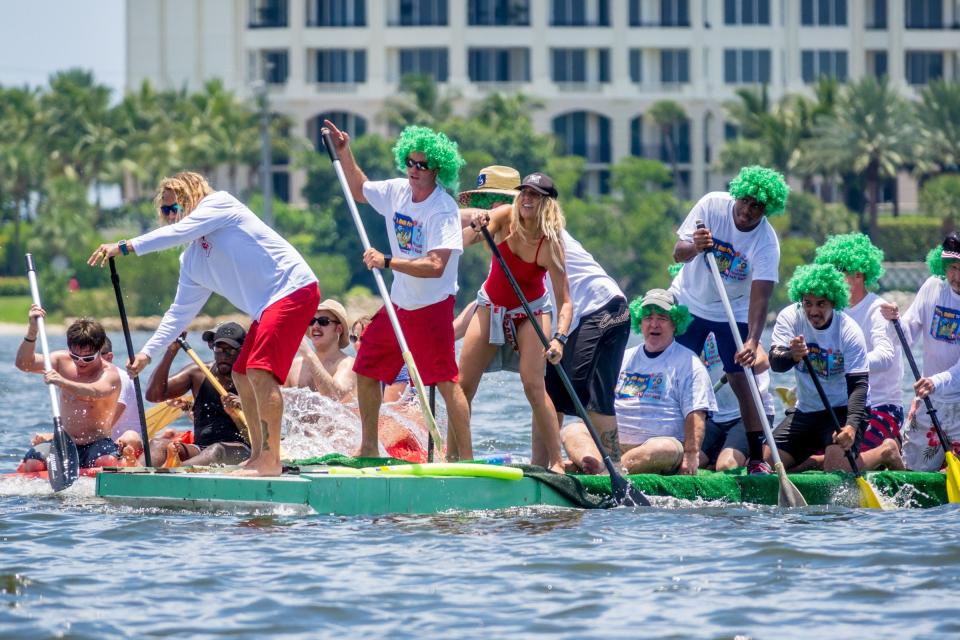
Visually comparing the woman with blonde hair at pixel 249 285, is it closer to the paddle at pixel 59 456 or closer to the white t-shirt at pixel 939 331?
the paddle at pixel 59 456

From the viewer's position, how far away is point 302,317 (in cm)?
991

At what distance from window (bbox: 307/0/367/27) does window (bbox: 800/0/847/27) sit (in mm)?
19060

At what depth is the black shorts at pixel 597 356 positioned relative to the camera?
1055cm

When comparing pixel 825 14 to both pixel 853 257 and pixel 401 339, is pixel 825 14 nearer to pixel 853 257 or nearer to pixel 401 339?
pixel 853 257

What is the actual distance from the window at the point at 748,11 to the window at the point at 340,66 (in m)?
15.8

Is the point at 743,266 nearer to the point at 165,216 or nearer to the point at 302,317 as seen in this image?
the point at 302,317

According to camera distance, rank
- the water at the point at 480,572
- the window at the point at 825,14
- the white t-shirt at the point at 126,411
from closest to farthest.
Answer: the water at the point at 480,572, the white t-shirt at the point at 126,411, the window at the point at 825,14

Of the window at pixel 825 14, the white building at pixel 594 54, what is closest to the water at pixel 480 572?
the white building at pixel 594 54

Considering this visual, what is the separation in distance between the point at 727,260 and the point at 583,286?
99cm

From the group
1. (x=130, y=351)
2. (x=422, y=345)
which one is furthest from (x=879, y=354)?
(x=130, y=351)

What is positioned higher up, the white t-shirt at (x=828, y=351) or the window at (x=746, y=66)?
the window at (x=746, y=66)

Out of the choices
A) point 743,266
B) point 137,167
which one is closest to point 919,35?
point 137,167

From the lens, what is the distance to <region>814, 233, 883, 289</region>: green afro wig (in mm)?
11125

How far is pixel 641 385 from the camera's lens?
1080cm
